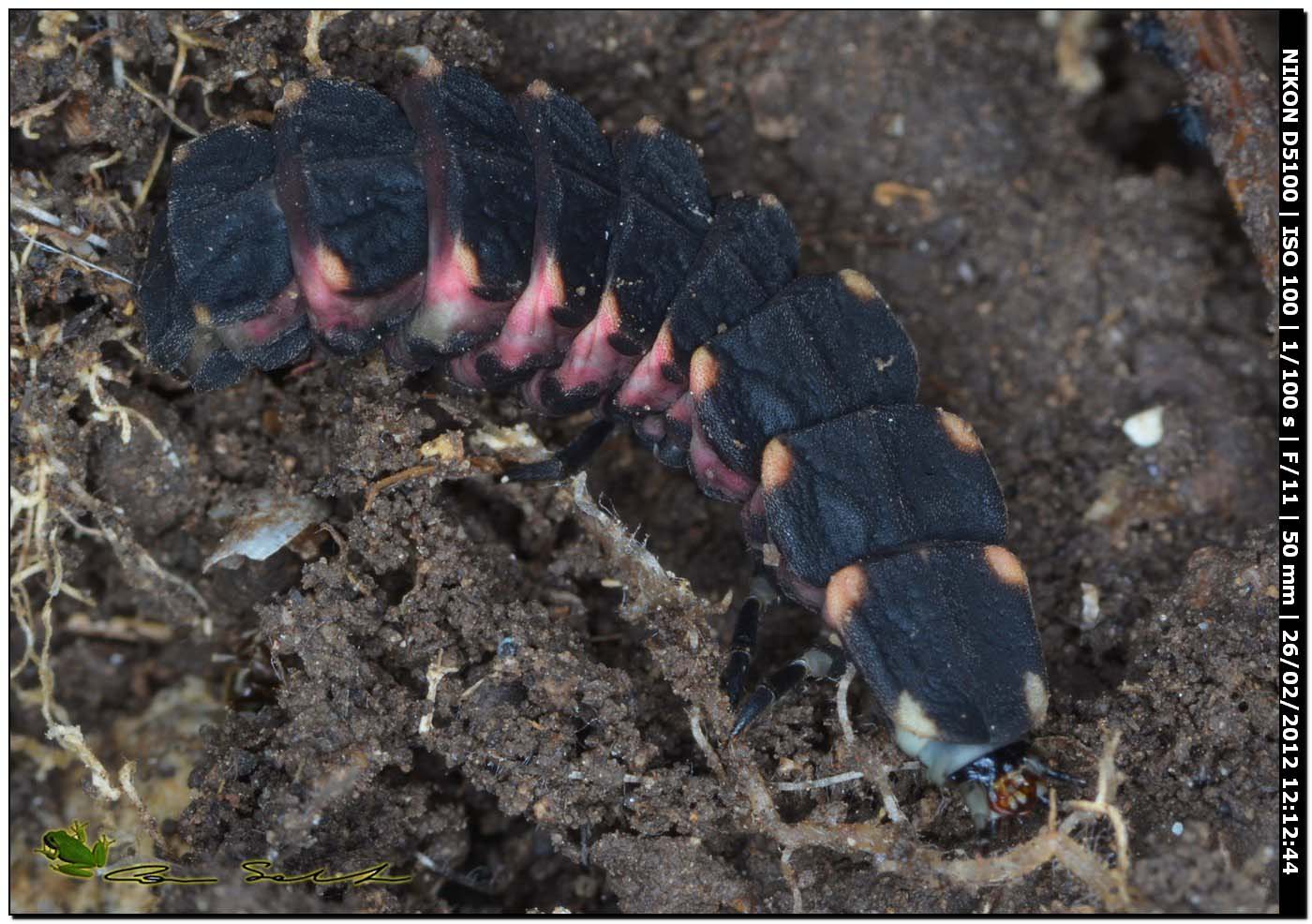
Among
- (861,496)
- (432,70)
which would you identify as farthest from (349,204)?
(861,496)

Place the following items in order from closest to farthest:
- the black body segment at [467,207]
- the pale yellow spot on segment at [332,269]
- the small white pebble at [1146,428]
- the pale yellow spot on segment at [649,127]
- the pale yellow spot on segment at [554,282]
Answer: the pale yellow spot on segment at [332,269]
the black body segment at [467,207]
the pale yellow spot on segment at [554,282]
the pale yellow spot on segment at [649,127]
the small white pebble at [1146,428]

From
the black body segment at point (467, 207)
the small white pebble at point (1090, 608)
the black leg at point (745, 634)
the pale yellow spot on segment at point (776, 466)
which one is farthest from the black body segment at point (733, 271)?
the small white pebble at point (1090, 608)

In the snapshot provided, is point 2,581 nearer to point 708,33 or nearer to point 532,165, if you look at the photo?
point 532,165

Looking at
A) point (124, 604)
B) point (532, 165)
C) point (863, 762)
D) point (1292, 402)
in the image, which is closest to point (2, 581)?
point (124, 604)

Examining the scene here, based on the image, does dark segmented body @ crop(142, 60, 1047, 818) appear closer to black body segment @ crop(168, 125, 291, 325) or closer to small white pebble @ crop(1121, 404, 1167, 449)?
black body segment @ crop(168, 125, 291, 325)

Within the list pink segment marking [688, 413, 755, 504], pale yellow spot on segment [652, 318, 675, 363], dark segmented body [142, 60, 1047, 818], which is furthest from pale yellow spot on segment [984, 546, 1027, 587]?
pale yellow spot on segment [652, 318, 675, 363]

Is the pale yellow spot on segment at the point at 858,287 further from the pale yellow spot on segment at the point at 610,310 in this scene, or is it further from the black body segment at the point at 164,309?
the black body segment at the point at 164,309

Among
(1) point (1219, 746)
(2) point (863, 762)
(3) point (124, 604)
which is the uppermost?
(1) point (1219, 746)
